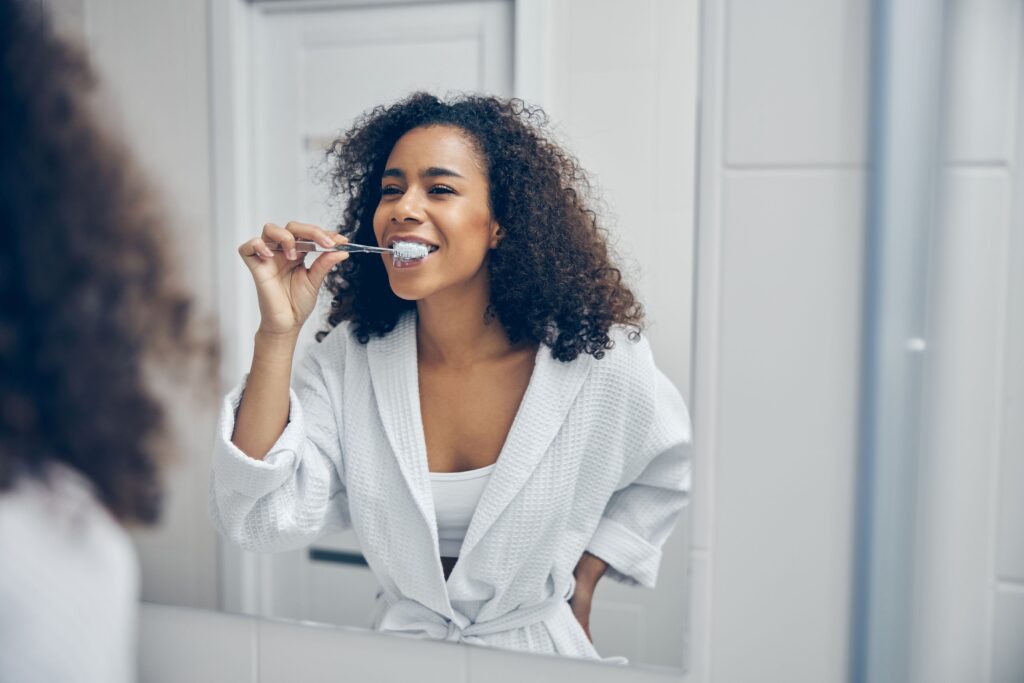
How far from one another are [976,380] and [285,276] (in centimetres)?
59

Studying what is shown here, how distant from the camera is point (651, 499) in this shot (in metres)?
0.69

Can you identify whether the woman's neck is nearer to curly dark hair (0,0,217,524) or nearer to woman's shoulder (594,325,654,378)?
woman's shoulder (594,325,654,378)

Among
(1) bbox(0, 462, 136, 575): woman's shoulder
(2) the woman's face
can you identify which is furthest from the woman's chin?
(1) bbox(0, 462, 136, 575): woman's shoulder

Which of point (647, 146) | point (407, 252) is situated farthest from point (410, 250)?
point (647, 146)

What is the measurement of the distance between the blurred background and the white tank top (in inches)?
4.4

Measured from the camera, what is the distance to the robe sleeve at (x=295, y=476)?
73cm

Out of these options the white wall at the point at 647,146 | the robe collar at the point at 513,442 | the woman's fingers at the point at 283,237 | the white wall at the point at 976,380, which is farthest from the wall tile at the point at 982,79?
the woman's fingers at the point at 283,237

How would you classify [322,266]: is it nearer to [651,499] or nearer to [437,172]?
[437,172]

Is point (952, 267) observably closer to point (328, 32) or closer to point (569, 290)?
point (569, 290)

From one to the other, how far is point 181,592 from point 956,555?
0.72 meters

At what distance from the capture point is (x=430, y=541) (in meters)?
0.71

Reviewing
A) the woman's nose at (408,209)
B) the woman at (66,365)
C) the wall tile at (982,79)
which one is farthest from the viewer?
the woman's nose at (408,209)

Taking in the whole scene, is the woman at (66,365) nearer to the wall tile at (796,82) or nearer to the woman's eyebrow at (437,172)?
the woman's eyebrow at (437,172)

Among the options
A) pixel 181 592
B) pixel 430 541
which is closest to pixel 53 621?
pixel 430 541
